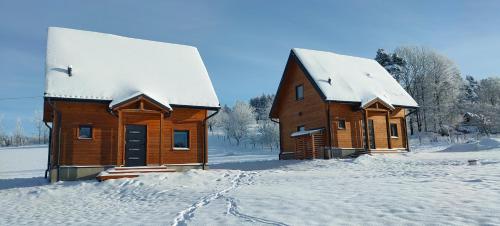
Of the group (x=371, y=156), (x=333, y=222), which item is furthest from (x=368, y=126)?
(x=333, y=222)

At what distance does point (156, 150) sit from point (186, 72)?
201 inches

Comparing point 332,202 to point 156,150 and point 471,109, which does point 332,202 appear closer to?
point 156,150

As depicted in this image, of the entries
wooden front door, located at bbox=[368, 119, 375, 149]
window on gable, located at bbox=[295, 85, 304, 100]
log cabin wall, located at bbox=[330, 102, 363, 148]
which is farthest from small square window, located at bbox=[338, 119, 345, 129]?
window on gable, located at bbox=[295, 85, 304, 100]

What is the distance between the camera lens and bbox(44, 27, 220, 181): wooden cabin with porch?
17250mm

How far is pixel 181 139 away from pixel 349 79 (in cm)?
1242

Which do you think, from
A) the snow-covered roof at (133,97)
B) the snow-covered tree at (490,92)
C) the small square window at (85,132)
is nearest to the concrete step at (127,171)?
the small square window at (85,132)

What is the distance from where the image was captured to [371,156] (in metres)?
21.9

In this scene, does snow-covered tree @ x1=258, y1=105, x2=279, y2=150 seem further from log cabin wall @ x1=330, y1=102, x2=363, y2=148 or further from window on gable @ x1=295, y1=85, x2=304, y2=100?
log cabin wall @ x1=330, y1=102, x2=363, y2=148

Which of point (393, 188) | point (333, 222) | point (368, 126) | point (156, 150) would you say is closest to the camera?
point (333, 222)

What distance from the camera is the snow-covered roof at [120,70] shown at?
17.9 metres

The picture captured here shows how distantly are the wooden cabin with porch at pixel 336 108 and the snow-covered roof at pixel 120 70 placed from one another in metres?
7.13

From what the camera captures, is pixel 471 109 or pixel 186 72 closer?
pixel 186 72

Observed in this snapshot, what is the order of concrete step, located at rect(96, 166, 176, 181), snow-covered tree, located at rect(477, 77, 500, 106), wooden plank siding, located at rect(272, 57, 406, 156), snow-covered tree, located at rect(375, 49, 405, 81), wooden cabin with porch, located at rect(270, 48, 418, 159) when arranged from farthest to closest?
1. snow-covered tree, located at rect(477, 77, 500, 106)
2. snow-covered tree, located at rect(375, 49, 405, 81)
3. wooden plank siding, located at rect(272, 57, 406, 156)
4. wooden cabin with porch, located at rect(270, 48, 418, 159)
5. concrete step, located at rect(96, 166, 176, 181)

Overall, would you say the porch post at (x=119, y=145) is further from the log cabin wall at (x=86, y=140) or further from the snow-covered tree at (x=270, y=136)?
the snow-covered tree at (x=270, y=136)
